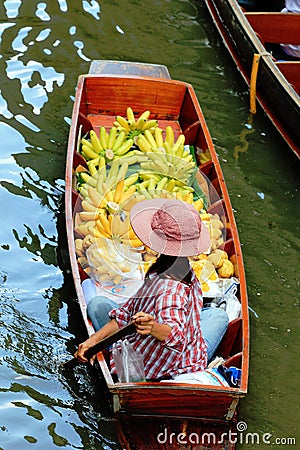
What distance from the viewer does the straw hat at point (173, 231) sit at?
4012mm

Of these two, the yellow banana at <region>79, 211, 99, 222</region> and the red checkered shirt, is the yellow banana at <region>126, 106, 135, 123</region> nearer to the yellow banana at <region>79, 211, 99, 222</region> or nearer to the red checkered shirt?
the yellow banana at <region>79, 211, 99, 222</region>

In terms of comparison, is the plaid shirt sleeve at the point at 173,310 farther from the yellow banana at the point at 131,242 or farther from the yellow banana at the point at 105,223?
the yellow banana at the point at 105,223

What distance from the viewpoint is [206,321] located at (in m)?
4.92

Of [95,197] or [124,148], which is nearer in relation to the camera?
[95,197]

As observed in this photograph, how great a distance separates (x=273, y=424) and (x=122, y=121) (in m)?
3.12

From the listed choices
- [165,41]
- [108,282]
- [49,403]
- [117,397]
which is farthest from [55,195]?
[165,41]

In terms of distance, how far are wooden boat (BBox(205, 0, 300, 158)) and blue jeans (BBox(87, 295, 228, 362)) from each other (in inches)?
114

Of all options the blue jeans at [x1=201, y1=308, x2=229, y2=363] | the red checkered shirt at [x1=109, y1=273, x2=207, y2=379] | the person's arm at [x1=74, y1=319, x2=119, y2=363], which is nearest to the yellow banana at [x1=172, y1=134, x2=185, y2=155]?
the blue jeans at [x1=201, y1=308, x2=229, y2=363]

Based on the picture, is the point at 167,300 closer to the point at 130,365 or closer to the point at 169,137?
the point at 130,365

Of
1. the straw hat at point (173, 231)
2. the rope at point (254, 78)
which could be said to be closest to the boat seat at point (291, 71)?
the rope at point (254, 78)

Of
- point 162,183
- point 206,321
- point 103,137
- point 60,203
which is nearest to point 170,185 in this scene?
point 162,183

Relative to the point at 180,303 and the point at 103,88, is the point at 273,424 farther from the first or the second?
the point at 103,88

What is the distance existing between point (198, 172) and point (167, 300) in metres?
2.40

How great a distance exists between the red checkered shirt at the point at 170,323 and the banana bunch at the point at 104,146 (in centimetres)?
218
